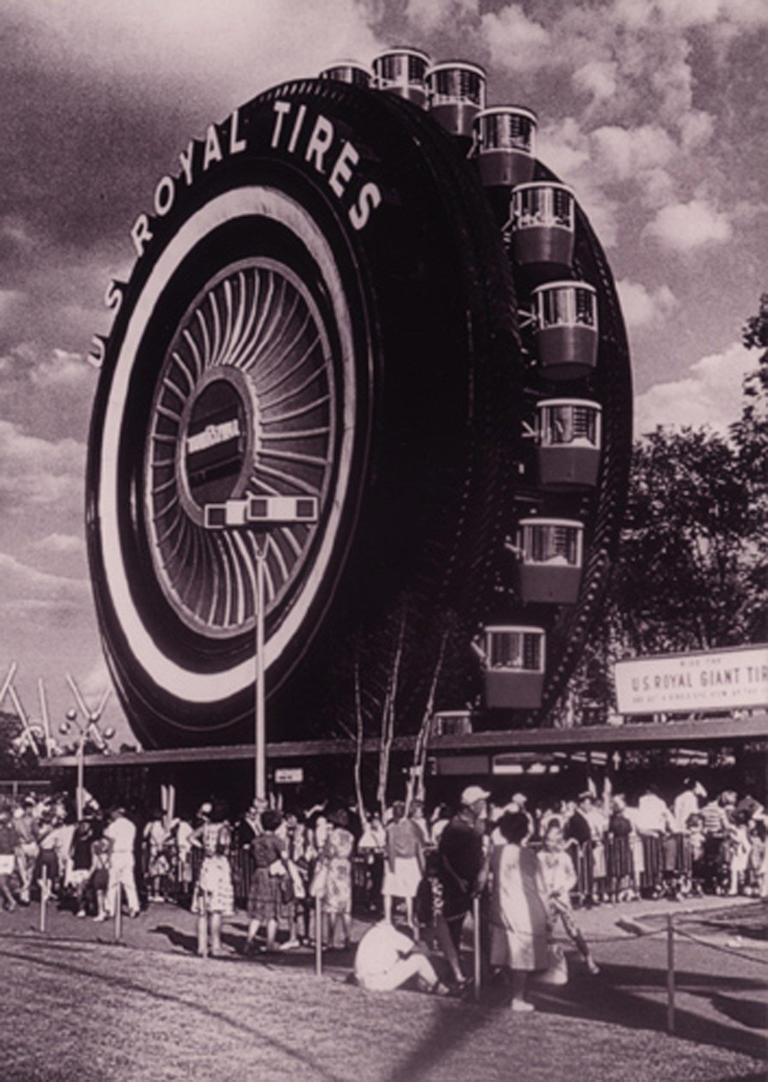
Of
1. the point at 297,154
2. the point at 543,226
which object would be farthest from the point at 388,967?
the point at 297,154

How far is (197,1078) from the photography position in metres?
8.55

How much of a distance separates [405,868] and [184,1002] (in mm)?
5604

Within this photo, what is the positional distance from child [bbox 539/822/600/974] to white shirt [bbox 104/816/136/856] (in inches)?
270

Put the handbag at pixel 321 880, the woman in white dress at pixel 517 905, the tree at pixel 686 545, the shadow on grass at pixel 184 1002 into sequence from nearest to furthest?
the shadow on grass at pixel 184 1002 < the woman in white dress at pixel 517 905 < the handbag at pixel 321 880 < the tree at pixel 686 545

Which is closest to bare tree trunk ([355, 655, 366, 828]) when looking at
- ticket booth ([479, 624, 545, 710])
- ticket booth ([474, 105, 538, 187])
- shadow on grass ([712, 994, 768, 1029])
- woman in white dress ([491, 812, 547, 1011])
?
ticket booth ([479, 624, 545, 710])

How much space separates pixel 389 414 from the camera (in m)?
32.3

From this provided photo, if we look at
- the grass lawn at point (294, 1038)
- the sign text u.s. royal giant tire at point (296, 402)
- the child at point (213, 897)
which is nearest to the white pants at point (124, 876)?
the child at point (213, 897)

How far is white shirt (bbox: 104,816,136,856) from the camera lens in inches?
778

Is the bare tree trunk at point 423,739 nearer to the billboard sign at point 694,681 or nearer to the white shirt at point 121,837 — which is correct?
the billboard sign at point 694,681

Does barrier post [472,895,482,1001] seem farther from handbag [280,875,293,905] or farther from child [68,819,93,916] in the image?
child [68,819,93,916]

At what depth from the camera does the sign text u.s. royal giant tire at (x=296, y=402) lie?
107 ft

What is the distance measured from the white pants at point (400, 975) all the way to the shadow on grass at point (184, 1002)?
4.97 feet

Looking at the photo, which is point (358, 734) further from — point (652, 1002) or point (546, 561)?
point (652, 1002)

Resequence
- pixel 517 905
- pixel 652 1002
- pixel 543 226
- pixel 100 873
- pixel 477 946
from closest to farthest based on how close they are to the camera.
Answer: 1. pixel 652 1002
2. pixel 517 905
3. pixel 477 946
4. pixel 100 873
5. pixel 543 226
